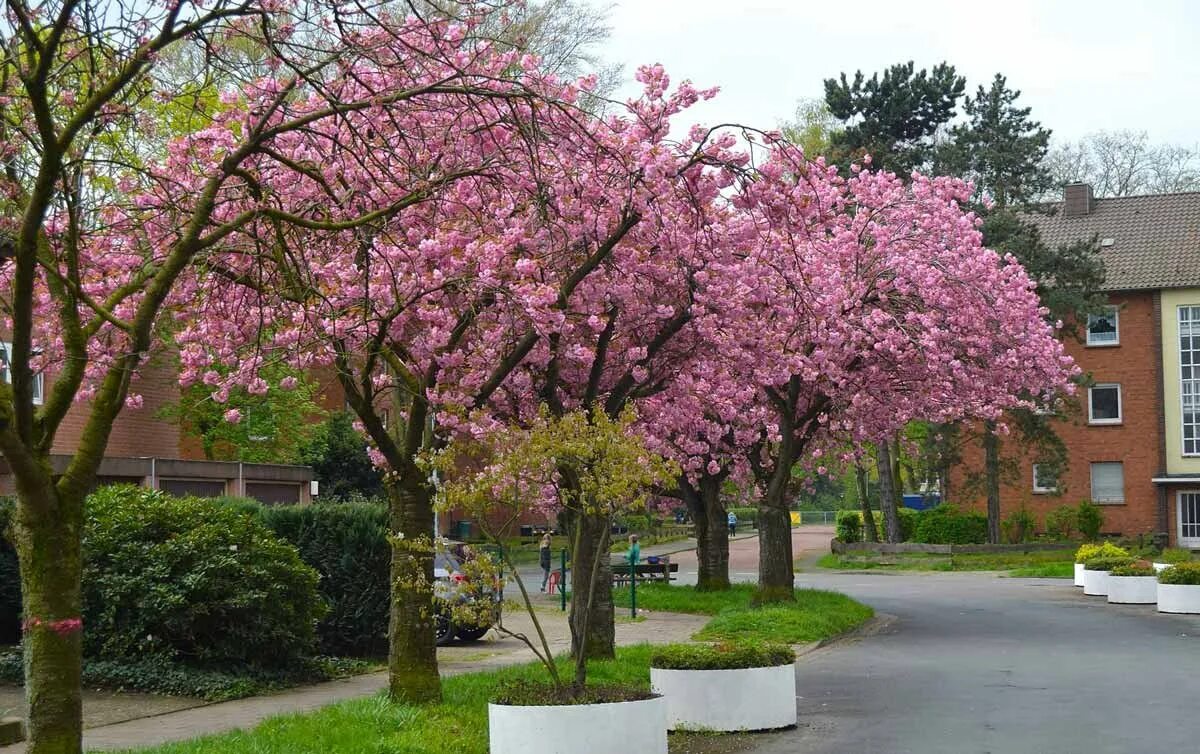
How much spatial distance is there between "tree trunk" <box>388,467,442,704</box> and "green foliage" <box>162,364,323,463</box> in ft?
81.8

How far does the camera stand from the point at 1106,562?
1323 inches

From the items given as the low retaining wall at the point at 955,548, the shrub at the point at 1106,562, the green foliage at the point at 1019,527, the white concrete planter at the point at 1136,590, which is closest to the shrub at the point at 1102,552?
the shrub at the point at 1106,562

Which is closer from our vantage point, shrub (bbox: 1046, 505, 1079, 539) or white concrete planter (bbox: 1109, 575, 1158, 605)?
white concrete planter (bbox: 1109, 575, 1158, 605)

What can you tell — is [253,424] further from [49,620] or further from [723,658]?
[49,620]

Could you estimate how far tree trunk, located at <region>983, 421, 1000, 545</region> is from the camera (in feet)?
160

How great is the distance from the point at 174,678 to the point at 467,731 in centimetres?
499

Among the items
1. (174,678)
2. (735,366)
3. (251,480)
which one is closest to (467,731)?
(174,678)

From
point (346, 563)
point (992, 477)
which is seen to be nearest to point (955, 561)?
point (992, 477)

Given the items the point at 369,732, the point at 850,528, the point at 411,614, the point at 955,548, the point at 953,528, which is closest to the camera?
the point at 369,732

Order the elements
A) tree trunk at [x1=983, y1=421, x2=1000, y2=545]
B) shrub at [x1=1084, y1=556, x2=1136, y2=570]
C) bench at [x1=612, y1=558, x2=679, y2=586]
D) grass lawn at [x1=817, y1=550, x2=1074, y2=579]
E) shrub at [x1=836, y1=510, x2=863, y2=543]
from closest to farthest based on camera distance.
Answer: shrub at [x1=1084, y1=556, x2=1136, y2=570] < bench at [x1=612, y1=558, x2=679, y2=586] < grass lawn at [x1=817, y1=550, x2=1074, y2=579] < tree trunk at [x1=983, y1=421, x2=1000, y2=545] < shrub at [x1=836, y1=510, x2=863, y2=543]

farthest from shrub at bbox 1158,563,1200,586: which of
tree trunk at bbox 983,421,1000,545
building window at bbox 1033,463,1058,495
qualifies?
building window at bbox 1033,463,1058,495

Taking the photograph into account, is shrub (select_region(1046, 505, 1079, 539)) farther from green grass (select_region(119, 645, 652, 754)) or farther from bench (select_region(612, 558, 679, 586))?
green grass (select_region(119, 645, 652, 754))

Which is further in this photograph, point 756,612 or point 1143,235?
point 1143,235

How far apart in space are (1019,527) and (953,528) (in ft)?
9.51
